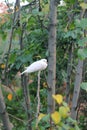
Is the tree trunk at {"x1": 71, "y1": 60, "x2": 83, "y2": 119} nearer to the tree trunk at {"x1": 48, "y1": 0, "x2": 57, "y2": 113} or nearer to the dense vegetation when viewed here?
the dense vegetation

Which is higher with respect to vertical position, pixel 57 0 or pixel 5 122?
pixel 57 0

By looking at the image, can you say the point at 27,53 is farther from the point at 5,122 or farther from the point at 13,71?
the point at 13,71

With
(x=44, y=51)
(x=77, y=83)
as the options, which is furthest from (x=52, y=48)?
(x=44, y=51)

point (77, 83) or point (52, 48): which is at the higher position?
point (52, 48)

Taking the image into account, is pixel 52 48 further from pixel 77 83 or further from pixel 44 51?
pixel 44 51

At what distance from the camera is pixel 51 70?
3.57ft

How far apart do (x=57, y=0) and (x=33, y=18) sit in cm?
19

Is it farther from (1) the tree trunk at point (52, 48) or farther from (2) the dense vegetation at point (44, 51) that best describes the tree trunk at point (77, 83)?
(1) the tree trunk at point (52, 48)

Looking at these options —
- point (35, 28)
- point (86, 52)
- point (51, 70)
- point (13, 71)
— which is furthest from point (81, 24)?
point (13, 71)

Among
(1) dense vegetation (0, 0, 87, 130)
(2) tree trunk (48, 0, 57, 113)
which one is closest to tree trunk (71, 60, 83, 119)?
(1) dense vegetation (0, 0, 87, 130)

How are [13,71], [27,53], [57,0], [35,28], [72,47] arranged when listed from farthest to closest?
[13,71], [35,28], [72,47], [27,53], [57,0]

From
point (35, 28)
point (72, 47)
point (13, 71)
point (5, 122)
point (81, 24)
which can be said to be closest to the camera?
point (81, 24)

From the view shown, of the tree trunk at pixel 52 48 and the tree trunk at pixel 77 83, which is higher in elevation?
the tree trunk at pixel 52 48

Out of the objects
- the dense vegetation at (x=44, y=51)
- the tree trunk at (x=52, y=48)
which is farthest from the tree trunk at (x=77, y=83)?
the tree trunk at (x=52, y=48)
